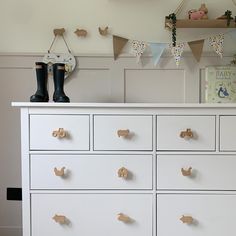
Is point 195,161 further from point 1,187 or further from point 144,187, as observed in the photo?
point 1,187

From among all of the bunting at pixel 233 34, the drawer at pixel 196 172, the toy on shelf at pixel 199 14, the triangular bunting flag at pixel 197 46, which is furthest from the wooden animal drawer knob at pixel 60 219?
the bunting at pixel 233 34

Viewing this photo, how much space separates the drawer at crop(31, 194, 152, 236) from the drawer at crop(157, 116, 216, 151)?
306mm

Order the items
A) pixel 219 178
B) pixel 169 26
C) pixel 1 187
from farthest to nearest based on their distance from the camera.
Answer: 1. pixel 1 187
2. pixel 169 26
3. pixel 219 178

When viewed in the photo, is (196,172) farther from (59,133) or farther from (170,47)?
(170,47)

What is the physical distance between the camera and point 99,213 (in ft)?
6.28

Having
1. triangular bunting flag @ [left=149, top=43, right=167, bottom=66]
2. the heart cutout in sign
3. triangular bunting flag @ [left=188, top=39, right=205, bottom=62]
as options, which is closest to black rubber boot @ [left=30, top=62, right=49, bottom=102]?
the heart cutout in sign

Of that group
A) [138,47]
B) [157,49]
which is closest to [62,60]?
[138,47]

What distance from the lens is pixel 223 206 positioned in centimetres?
190

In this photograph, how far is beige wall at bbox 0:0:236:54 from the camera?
93.4 inches

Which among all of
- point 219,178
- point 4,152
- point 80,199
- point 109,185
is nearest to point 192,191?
point 219,178

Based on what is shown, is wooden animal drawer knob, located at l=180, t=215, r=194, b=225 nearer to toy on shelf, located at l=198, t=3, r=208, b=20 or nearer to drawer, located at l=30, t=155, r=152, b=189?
drawer, located at l=30, t=155, r=152, b=189

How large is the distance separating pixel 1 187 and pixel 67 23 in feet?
3.88

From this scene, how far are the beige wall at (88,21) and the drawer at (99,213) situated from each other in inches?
38.9

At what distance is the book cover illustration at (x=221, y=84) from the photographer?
2.23 meters
